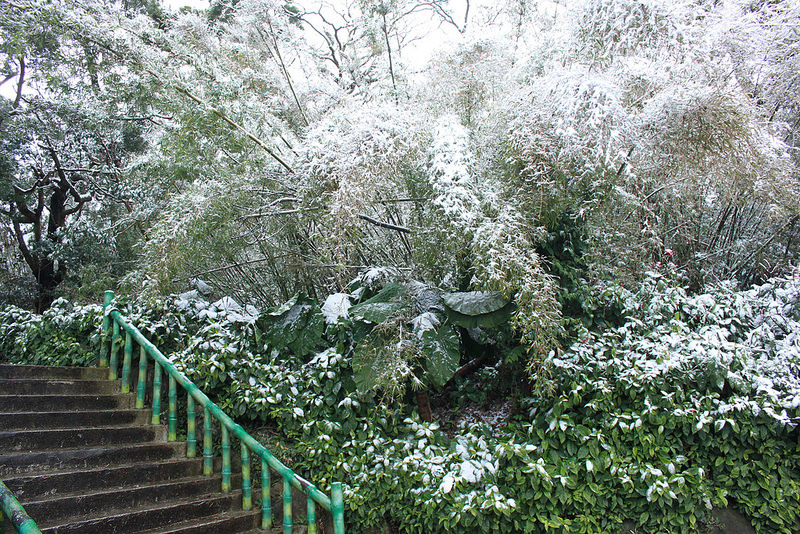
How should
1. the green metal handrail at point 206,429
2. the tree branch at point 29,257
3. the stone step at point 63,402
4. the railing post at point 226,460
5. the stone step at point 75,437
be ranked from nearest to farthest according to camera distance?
the green metal handrail at point 206,429 < the stone step at point 75,437 < the railing post at point 226,460 < the stone step at point 63,402 < the tree branch at point 29,257

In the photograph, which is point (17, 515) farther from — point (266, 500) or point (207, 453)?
point (207, 453)

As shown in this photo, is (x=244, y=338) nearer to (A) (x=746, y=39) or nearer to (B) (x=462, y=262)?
(B) (x=462, y=262)

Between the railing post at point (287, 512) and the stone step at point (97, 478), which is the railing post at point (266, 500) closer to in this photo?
the railing post at point (287, 512)

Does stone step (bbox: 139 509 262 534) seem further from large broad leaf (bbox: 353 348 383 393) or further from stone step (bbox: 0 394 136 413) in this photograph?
stone step (bbox: 0 394 136 413)

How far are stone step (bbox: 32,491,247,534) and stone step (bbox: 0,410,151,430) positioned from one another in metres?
0.72

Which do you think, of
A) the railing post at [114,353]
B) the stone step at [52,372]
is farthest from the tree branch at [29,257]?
the railing post at [114,353]

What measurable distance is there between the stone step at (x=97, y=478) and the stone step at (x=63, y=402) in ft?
2.00

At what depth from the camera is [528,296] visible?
7.77 feet

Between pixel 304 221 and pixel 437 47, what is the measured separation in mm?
1614

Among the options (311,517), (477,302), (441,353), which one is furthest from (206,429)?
(477,302)

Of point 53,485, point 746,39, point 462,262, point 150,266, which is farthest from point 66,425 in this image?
point 746,39

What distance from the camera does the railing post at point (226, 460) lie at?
2.72m

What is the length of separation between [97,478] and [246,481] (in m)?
0.78

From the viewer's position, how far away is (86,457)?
8.71 feet
